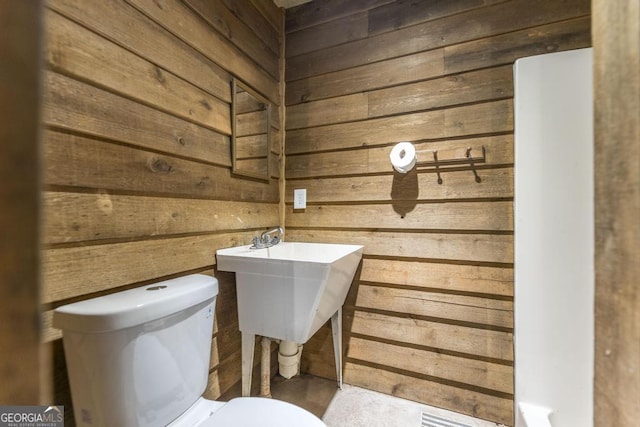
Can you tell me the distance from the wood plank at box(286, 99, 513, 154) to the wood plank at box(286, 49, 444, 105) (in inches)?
7.9

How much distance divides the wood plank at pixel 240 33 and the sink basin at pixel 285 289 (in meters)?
1.07

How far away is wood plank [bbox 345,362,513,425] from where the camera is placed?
1.31 m

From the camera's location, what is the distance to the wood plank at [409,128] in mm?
1305

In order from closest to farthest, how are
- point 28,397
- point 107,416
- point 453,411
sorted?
point 28,397 < point 107,416 < point 453,411

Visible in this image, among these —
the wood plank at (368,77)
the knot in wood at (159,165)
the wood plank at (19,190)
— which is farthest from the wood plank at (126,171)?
the wood plank at (368,77)

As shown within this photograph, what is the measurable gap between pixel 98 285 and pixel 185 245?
0.32 meters

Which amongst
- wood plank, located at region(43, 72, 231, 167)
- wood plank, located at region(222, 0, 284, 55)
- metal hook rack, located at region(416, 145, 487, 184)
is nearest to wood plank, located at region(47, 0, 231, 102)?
wood plank, located at region(43, 72, 231, 167)

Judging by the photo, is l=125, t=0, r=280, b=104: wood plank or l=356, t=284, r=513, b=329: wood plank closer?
l=125, t=0, r=280, b=104: wood plank

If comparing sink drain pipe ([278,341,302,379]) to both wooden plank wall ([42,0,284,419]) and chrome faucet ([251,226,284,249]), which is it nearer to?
wooden plank wall ([42,0,284,419])

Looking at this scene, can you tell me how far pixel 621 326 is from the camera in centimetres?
32

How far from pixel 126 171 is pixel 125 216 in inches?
5.9

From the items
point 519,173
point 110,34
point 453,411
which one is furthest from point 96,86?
point 453,411

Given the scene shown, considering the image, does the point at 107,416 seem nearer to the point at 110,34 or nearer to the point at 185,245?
the point at 185,245

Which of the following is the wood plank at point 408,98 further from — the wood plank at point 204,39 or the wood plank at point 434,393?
the wood plank at point 434,393
